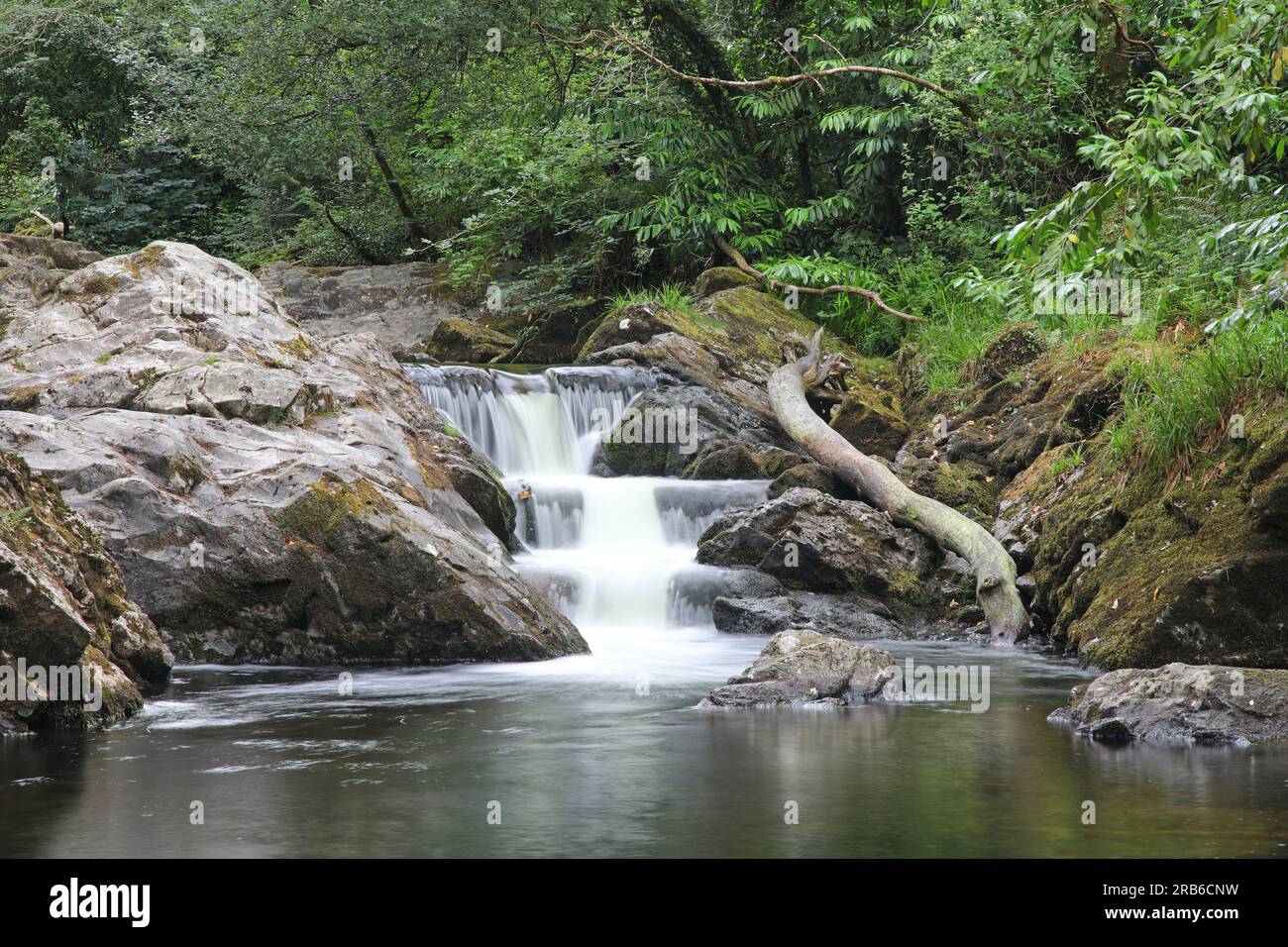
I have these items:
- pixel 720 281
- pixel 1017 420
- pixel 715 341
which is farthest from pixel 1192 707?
pixel 720 281

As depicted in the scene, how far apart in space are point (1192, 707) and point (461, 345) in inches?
540

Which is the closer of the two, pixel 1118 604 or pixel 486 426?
pixel 1118 604

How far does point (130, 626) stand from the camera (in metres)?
7.48

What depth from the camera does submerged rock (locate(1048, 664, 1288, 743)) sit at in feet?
20.1

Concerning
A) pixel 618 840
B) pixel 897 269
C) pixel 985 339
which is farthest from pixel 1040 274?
pixel 897 269

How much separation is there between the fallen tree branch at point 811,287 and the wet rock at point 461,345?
3.60m

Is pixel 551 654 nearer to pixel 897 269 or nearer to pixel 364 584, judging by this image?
pixel 364 584

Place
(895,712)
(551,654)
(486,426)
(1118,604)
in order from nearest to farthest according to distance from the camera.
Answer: (895,712), (1118,604), (551,654), (486,426)

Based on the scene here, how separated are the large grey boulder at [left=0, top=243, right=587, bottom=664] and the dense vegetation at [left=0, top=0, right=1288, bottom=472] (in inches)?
253

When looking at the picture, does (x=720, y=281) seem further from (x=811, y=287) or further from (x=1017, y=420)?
(x=1017, y=420)

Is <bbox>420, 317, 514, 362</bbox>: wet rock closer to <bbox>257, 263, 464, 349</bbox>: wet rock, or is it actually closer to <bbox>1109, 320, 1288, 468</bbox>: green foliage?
<bbox>257, 263, 464, 349</bbox>: wet rock

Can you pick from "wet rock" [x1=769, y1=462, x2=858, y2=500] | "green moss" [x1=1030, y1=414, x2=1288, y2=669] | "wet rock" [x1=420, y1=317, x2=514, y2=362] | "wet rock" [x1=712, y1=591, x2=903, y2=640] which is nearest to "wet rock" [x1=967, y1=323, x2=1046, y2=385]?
"wet rock" [x1=769, y1=462, x2=858, y2=500]
